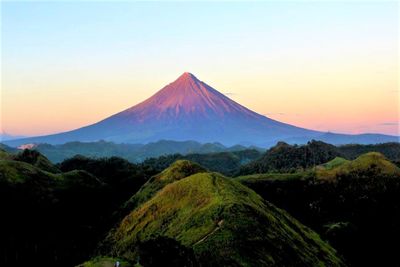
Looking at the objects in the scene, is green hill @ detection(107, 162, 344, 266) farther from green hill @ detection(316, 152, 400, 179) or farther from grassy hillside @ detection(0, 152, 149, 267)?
green hill @ detection(316, 152, 400, 179)

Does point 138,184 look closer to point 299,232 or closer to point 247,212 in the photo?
point 299,232

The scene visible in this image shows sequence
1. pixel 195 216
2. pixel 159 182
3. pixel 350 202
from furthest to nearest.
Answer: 1. pixel 350 202
2. pixel 159 182
3. pixel 195 216

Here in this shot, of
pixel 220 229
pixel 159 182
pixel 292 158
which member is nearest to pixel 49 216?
pixel 159 182

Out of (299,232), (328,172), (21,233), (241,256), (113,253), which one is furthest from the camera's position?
(328,172)

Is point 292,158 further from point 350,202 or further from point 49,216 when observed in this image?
point 49,216

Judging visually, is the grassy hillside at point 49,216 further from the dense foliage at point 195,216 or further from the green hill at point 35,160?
the green hill at point 35,160

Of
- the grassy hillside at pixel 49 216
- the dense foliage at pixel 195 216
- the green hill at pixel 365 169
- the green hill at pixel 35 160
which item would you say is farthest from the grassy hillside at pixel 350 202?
the green hill at pixel 35 160

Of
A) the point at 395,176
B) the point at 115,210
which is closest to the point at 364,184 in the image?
the point at 395,176

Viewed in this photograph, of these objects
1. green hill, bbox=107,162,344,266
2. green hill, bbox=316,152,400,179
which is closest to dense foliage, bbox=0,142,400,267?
green hill, bbox=107,162,344,266
